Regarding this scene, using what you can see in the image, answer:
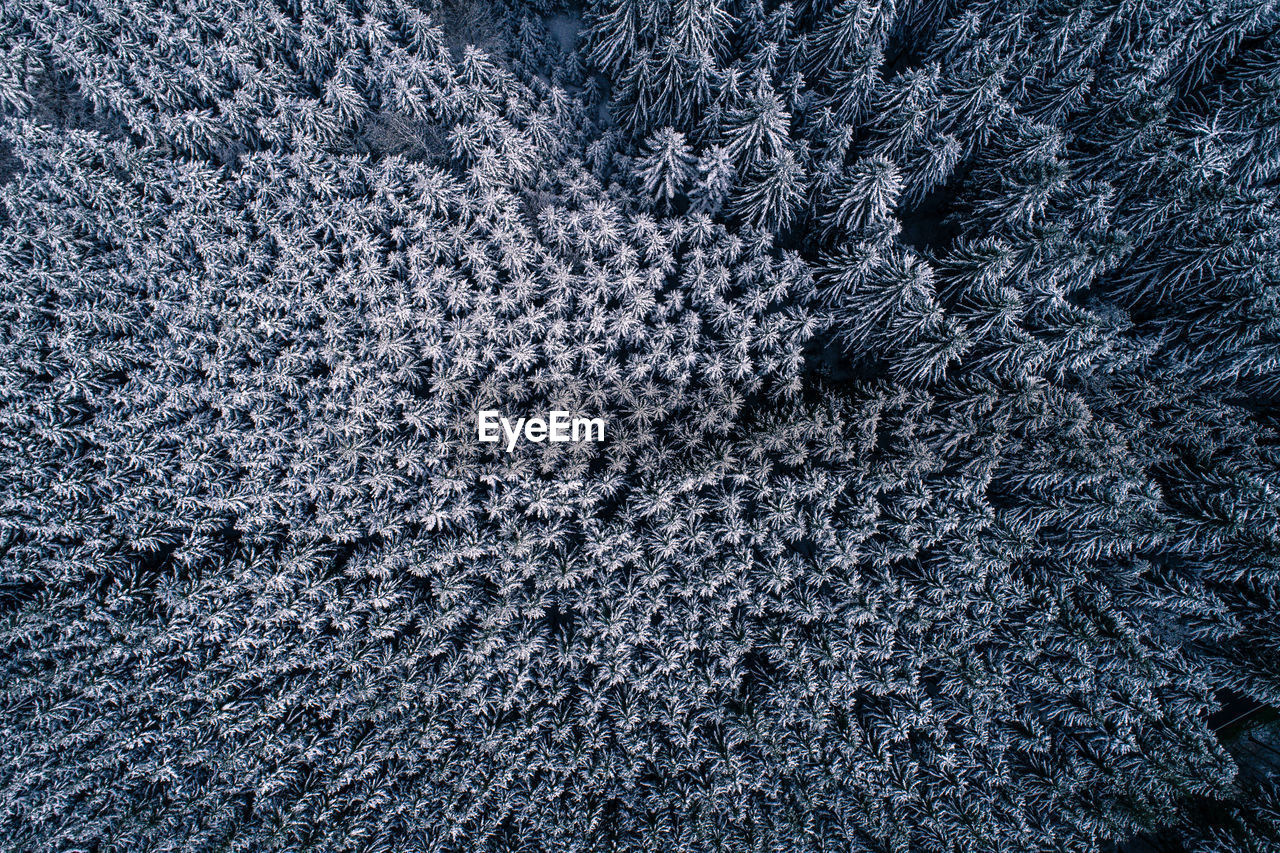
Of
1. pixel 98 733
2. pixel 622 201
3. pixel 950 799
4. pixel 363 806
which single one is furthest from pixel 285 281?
pixel 950 799

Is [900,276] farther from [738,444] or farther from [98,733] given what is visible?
[98,733]

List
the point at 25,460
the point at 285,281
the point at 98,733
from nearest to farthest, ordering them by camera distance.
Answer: the point at 98,733, the point at 25,460, the point at 285,281

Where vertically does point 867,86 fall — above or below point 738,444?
above

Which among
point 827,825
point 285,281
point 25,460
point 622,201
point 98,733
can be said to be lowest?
point 827,825

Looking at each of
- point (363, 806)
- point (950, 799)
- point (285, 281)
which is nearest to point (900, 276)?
point (950, 799)

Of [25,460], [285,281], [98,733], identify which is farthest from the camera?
[285,281]

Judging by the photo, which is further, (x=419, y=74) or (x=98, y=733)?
(x=419, y=74)
